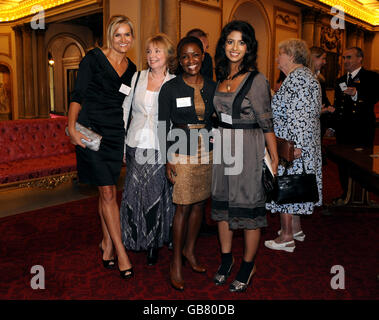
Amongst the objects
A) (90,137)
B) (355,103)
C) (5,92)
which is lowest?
(90,137)

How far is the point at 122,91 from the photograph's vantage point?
2504 mm

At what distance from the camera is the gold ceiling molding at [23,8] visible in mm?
11109

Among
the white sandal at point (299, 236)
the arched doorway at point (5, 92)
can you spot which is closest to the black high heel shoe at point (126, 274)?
the white sandal at point (299, 236)

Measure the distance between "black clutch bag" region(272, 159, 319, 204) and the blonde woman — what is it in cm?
83

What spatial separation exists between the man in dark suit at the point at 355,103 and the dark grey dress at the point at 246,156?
2.42 m

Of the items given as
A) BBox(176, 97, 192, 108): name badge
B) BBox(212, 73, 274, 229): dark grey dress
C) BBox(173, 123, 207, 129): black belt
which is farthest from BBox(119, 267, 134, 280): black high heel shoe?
BBox(176, 97, 192, 108): name badge

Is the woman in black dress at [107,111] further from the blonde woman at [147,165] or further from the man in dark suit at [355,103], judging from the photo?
the man in dark suit at [355,103]

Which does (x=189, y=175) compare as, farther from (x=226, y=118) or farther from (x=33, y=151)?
(x=33, y=151)

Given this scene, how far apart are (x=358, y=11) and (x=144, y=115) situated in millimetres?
12775

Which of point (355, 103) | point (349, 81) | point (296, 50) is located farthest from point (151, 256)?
point (349, 81)

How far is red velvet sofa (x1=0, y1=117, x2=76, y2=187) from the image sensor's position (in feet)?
13.8

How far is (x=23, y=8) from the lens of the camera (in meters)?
12.3

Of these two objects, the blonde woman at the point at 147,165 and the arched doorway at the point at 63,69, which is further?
the arched doorway at the point at 63,69
